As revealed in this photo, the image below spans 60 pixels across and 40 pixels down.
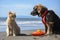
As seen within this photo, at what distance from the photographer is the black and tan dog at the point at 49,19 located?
10.6 metres

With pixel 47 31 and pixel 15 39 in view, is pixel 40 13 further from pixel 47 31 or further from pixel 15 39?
pixel 15 39

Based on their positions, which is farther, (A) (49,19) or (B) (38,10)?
(B) (38,10)

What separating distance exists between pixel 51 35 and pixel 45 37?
62cm

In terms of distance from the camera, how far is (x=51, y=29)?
35.0 ft

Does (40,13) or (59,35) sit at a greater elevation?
(40,13)

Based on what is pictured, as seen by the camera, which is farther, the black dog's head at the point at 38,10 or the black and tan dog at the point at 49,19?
the black dog's head at the point at 38,10

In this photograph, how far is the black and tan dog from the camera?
34.8 ft

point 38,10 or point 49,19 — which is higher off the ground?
point 38,10

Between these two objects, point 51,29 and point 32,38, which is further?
point 51,29

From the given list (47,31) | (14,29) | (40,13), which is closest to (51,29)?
(47,31)

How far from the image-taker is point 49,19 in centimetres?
1064

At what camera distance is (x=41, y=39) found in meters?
9.47

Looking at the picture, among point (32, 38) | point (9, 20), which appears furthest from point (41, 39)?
point (9, 20)

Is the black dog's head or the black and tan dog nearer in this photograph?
the black and tan dog
